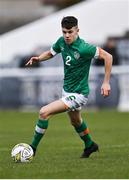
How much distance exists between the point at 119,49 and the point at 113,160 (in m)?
18.5

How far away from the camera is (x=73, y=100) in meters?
13.2

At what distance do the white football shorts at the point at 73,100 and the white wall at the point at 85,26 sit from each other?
20.5 m

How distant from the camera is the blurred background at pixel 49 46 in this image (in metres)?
27.9

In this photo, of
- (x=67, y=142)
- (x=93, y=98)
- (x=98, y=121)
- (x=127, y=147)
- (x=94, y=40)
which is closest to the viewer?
(x=127, y=147)

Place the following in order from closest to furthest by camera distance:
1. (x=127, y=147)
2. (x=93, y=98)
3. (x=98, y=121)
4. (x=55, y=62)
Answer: (x=127, y=147), (x=98, y=121), (x=93, y=98), (x=55, y=62)

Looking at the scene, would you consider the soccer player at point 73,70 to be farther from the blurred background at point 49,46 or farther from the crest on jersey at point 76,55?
the blurred background at point 49,46

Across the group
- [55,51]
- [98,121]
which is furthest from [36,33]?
[55,51]

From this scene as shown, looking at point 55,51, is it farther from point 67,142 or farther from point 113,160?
point 67,142

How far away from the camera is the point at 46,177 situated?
11.1 meters

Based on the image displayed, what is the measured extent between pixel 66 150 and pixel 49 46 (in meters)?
17.0

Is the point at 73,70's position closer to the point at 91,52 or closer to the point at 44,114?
the point at 91,52

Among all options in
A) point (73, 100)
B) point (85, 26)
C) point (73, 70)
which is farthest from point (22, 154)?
point (85, 26)

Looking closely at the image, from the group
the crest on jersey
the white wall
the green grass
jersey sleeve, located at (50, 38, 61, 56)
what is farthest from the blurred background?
the crest on jersey

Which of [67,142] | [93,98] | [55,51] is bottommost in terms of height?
[93,98]
